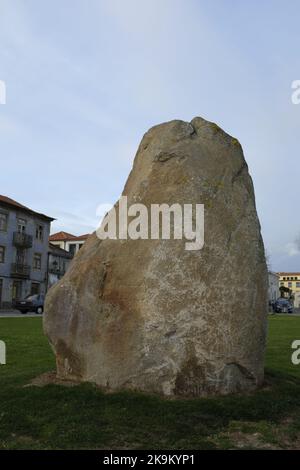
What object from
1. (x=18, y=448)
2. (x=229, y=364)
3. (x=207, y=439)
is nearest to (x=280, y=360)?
(x=229, y=364)

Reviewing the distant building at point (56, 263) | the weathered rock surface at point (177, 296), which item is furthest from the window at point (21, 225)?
the weathered rock surface at point (177, 296)

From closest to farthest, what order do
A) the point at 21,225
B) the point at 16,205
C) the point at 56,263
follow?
the point at 16,205
the point at 21,225
the point at 56,263

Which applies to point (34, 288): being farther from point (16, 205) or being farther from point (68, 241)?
point (68, 241)

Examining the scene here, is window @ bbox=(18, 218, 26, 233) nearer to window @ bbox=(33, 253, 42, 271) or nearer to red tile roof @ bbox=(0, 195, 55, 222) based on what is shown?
red tile roof @ bbox=(0, 195, 55, 222)

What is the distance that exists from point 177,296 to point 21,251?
50785 mm

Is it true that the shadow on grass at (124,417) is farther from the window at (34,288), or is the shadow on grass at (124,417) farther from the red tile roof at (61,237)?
the red tile roof at (61,237)

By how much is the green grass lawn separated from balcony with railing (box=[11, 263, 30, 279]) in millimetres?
47816

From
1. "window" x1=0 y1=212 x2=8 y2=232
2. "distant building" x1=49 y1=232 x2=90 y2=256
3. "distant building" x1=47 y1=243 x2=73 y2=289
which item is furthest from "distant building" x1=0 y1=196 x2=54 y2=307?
"distant building" x1=49 y1=232 x2=90 y2=256

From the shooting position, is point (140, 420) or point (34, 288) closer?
point (140, 420)

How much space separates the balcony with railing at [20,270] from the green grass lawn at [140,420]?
157 feet

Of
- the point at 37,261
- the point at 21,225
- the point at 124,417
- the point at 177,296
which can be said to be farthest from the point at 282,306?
the point at 124,417

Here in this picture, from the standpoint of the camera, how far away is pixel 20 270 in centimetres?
5488

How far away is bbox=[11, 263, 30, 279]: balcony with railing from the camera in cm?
5414

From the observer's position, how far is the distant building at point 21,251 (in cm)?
5306
